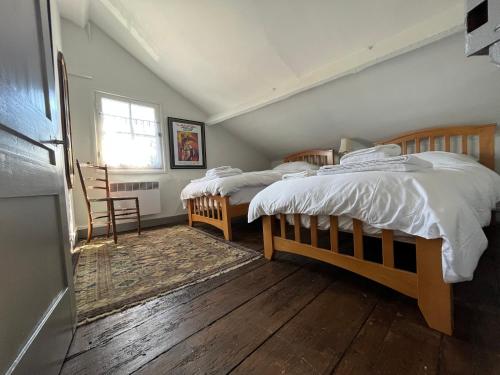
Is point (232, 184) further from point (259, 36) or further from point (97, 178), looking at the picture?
point (97, 178)

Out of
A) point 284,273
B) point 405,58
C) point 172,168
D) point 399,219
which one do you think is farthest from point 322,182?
point 172,168

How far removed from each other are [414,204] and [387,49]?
1.78 m

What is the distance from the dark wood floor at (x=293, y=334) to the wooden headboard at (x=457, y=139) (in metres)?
1.60

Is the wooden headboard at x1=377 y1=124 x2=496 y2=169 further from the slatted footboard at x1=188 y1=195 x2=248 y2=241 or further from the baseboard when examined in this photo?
the baseboard

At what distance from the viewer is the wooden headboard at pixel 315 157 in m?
3.52

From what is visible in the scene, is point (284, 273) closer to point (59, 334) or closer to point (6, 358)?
point (59, 334)

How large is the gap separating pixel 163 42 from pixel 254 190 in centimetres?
238

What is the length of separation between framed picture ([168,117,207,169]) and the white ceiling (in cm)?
58

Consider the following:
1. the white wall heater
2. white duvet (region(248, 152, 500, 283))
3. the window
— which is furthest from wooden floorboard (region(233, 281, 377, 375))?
the window

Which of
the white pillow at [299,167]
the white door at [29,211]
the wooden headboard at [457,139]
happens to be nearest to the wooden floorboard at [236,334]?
the white door at [29,211]

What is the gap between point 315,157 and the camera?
12.4 ft

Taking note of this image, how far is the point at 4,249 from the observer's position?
462 mm

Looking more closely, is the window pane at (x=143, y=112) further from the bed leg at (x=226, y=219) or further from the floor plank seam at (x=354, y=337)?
the floor plank seam at (x=354, y=337)

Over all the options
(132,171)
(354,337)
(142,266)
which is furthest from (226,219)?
(132,171)
